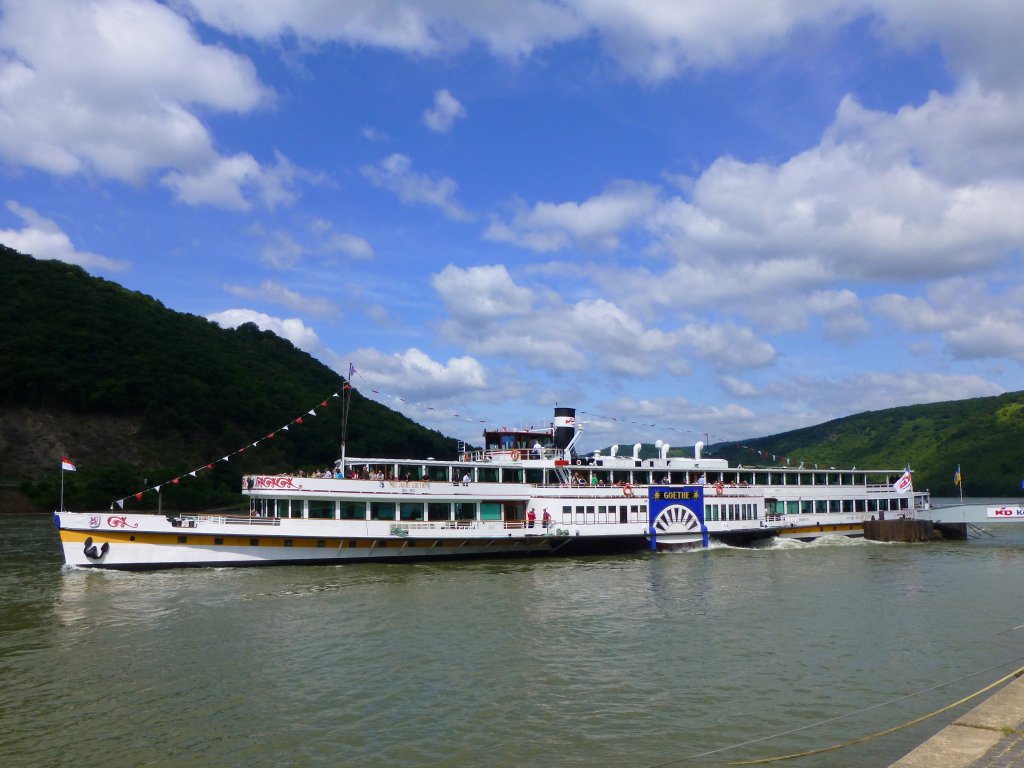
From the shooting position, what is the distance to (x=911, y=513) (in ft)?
172

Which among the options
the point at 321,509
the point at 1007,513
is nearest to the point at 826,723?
the point at 321,509

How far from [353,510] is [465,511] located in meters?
5.92

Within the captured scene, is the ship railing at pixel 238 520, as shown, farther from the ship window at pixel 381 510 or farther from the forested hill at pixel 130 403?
the forested hill at pixel 130 403

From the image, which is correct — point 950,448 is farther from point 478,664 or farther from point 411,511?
point 478,664

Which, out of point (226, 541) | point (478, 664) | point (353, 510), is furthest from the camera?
point (353, 510)

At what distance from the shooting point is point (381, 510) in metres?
35.9

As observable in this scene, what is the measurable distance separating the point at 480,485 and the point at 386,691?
22188 millimetres

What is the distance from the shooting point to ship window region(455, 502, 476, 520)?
37906mm

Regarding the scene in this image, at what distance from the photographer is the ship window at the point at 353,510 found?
35.1m

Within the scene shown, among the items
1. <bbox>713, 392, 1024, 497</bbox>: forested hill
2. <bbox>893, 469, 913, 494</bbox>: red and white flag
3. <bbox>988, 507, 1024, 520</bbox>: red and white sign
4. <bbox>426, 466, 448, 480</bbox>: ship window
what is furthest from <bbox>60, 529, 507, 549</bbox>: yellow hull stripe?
<bbox>713, 392, 1024, 497</bbox>: forested hill

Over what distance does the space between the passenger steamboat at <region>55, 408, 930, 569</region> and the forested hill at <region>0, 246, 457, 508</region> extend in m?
45.1

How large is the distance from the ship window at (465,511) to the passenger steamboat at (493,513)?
59mm

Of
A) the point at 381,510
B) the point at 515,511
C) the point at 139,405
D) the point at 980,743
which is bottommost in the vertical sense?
the point at 980,743

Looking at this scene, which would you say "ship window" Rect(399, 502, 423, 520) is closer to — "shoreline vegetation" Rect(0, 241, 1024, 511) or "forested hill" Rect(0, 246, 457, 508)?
"shoreline vegetation" Rect(0, 241, 1024, 511)
